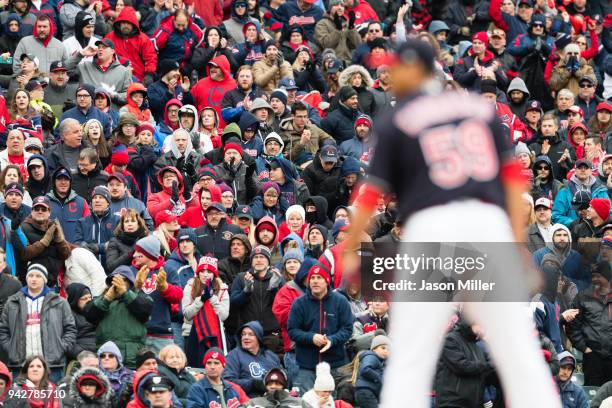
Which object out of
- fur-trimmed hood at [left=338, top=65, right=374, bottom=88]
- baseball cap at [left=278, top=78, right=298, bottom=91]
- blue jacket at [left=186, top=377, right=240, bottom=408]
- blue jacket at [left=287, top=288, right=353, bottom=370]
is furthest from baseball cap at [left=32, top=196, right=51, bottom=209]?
fur-trimmed hood at [left=338, top=65, right=374, bottom=88]

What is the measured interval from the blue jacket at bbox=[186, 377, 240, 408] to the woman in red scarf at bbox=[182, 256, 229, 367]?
1381 millimetres

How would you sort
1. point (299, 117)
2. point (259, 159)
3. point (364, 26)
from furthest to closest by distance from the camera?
point (364, 26)
point (299, 117)
point (259, 159)

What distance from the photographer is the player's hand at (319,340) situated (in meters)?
14.8

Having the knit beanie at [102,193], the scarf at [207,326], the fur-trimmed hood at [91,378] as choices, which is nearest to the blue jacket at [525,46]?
the knit beanie at [102,193]

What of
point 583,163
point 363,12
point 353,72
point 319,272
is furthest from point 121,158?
point 363,12

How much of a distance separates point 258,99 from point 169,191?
3.25 meters

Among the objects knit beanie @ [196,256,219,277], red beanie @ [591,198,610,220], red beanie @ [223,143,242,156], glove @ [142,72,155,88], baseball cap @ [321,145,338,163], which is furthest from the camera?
glove @ [142,72,155,88]

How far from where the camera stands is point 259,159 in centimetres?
1880

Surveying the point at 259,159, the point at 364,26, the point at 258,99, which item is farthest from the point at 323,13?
the point at 259,159

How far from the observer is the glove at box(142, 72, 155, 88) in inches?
840

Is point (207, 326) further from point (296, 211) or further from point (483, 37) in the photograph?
point (483, 37)

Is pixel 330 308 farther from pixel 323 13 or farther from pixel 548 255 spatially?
pixel 323 13

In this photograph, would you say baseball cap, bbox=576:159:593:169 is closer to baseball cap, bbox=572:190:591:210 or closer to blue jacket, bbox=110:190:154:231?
baseball cap, bbox=572:190:591:210

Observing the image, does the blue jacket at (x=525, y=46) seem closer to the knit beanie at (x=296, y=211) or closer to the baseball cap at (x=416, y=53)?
the knit beanie at (x=296, y=211)
